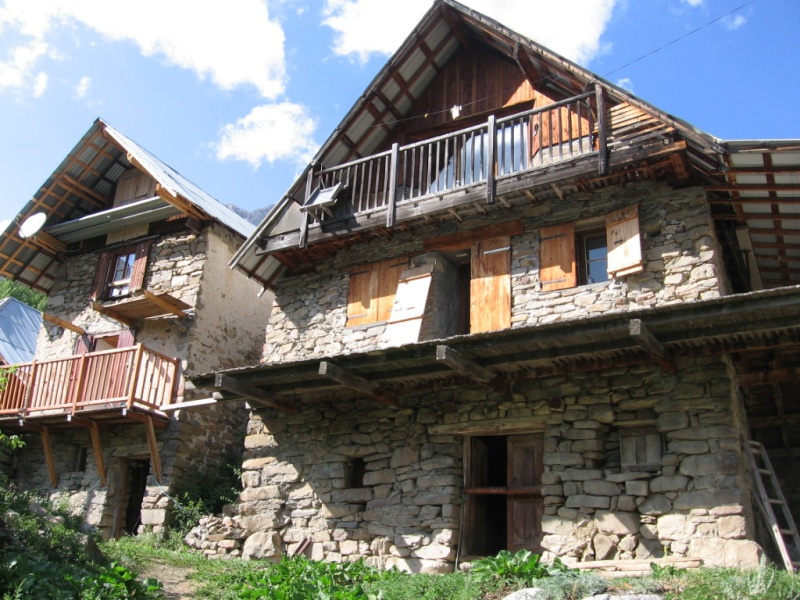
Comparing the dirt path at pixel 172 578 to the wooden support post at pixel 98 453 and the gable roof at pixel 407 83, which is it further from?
the gable roof at pixel 407 83

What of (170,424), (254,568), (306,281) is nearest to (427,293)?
(306,281)

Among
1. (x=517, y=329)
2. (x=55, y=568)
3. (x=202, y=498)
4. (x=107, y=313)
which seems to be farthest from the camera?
(x=107, y=313)

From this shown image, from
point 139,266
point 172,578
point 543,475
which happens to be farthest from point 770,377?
point 139,266

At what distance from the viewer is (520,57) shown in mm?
11797

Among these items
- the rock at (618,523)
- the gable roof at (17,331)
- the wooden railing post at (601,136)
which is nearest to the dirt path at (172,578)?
the rock at (618,523)

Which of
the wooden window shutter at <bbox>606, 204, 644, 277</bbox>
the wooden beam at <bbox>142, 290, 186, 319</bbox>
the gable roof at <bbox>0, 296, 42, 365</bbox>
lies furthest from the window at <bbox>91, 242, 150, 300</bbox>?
the wooden window shutter at <bbox>606, 204, 644, 277</bbox>

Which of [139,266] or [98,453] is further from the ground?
[139,266]

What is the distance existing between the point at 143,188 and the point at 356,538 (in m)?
9.97

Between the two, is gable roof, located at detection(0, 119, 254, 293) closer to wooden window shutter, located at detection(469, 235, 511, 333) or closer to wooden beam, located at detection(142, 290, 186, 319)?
wooden beam, located at detection(142, 290, 186, 319)

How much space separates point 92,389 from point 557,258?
340 inches

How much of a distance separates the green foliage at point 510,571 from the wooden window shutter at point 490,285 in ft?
11.5

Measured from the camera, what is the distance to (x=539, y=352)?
30.1 ft

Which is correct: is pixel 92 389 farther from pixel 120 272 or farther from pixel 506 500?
pixel 506 500

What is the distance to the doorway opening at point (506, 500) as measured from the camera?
32.1 feet
